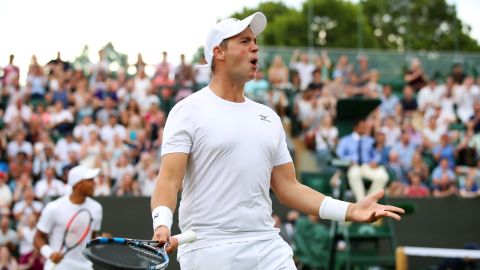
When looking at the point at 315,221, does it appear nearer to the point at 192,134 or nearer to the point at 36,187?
the point at 36,187

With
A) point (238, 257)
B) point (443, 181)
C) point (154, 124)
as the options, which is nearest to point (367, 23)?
point (443, 181)

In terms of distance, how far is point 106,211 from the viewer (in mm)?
15234

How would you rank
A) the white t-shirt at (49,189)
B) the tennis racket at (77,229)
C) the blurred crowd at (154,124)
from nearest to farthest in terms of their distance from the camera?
the tennis racket at (77,229) < the white t-shirt at (49,189) < the blurred crowd at (154,124)

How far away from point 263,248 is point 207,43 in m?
1.29

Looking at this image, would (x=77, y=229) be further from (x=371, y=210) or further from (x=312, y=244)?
(x=312, y=244)

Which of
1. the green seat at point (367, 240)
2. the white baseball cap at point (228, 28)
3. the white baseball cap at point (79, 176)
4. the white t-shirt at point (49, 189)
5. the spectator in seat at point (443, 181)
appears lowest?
the green seat at point (367, 240)

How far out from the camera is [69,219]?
32.2 ft

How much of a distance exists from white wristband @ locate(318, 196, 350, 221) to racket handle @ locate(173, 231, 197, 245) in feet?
3.05

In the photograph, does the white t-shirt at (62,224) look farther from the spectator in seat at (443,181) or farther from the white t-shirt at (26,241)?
the spectator in seat at (443,181)

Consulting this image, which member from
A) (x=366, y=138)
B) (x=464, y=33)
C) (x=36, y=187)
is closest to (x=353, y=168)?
(x=366, y=138)

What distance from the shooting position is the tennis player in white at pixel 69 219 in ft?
32.0

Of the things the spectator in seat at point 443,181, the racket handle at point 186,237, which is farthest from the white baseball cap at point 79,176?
the spectator in seat at point 443,181

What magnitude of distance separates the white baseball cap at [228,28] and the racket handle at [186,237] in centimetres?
118

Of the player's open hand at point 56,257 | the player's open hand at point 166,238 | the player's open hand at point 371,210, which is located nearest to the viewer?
the player's open hand at point 166,238
